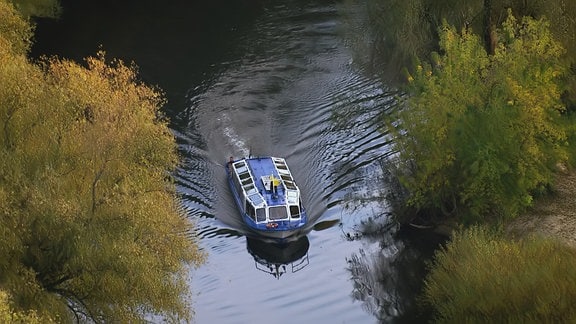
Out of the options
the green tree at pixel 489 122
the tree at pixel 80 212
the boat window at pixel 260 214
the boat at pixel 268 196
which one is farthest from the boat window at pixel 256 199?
the tree at pixel 80 212

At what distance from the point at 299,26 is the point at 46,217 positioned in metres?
36.8

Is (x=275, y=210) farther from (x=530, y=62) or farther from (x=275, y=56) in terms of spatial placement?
(x=275, y=56)

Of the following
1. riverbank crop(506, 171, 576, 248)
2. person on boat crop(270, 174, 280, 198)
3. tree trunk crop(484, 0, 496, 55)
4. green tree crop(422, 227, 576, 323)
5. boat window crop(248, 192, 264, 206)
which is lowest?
riverbank crop(506, 171, 576, 248)

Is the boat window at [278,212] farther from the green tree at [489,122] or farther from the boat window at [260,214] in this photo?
the green tree at [489,122]

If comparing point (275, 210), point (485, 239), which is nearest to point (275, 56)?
point (275, 210)

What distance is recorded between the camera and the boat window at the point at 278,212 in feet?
120

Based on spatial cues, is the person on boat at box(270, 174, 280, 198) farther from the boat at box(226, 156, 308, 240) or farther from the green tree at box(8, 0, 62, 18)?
the green tree at box(8, 0, 62, 18)

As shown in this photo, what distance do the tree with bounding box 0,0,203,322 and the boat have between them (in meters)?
8.35

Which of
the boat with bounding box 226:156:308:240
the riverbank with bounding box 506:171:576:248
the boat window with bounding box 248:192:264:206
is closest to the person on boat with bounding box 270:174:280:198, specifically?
the boat with bounding box 226:156:308:240

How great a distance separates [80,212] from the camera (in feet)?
77.5

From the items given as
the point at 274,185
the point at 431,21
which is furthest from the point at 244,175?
the point at 431,21

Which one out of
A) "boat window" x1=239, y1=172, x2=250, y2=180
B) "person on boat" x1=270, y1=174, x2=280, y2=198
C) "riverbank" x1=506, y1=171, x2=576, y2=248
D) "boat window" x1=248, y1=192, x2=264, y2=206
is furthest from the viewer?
"boat window" x1=239, y1=172, x2=250, y2=180

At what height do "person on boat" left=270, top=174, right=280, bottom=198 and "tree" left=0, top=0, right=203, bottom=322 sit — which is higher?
"tree" left=0, top=0, right=203, bottom=322

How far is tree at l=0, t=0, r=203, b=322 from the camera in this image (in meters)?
23.0
